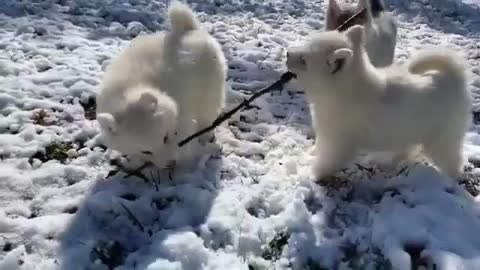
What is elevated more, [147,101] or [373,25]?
[147,101]

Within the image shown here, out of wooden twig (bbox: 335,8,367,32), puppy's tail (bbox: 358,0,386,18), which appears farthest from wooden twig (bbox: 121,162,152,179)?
puppy's tail (bbox: 358,0,386,18)

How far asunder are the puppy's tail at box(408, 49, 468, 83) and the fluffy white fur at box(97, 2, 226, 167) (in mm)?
1436

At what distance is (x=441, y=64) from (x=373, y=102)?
618mm

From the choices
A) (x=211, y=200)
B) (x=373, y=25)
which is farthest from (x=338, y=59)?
(x=373, y=25)

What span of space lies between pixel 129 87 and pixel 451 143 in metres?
2.17

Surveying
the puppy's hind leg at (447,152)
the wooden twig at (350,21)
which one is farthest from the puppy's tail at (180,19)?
the puppy's hind leg at (447,152)

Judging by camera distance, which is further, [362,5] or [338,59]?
[362,5]

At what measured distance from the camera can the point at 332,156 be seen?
4.16 m

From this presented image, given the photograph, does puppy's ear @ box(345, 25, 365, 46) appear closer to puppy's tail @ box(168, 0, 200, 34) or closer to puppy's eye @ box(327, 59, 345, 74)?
puppy's eye @ box(327, 59, 345, 74)

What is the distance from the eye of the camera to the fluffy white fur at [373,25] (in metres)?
5.50

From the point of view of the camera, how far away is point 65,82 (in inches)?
211

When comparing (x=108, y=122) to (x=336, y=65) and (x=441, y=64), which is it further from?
(x=441, y=64)

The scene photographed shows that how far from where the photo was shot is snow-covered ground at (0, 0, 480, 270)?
139 inches

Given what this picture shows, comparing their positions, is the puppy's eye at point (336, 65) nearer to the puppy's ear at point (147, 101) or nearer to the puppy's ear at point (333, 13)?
the puppy's ear at point (147, 101)
